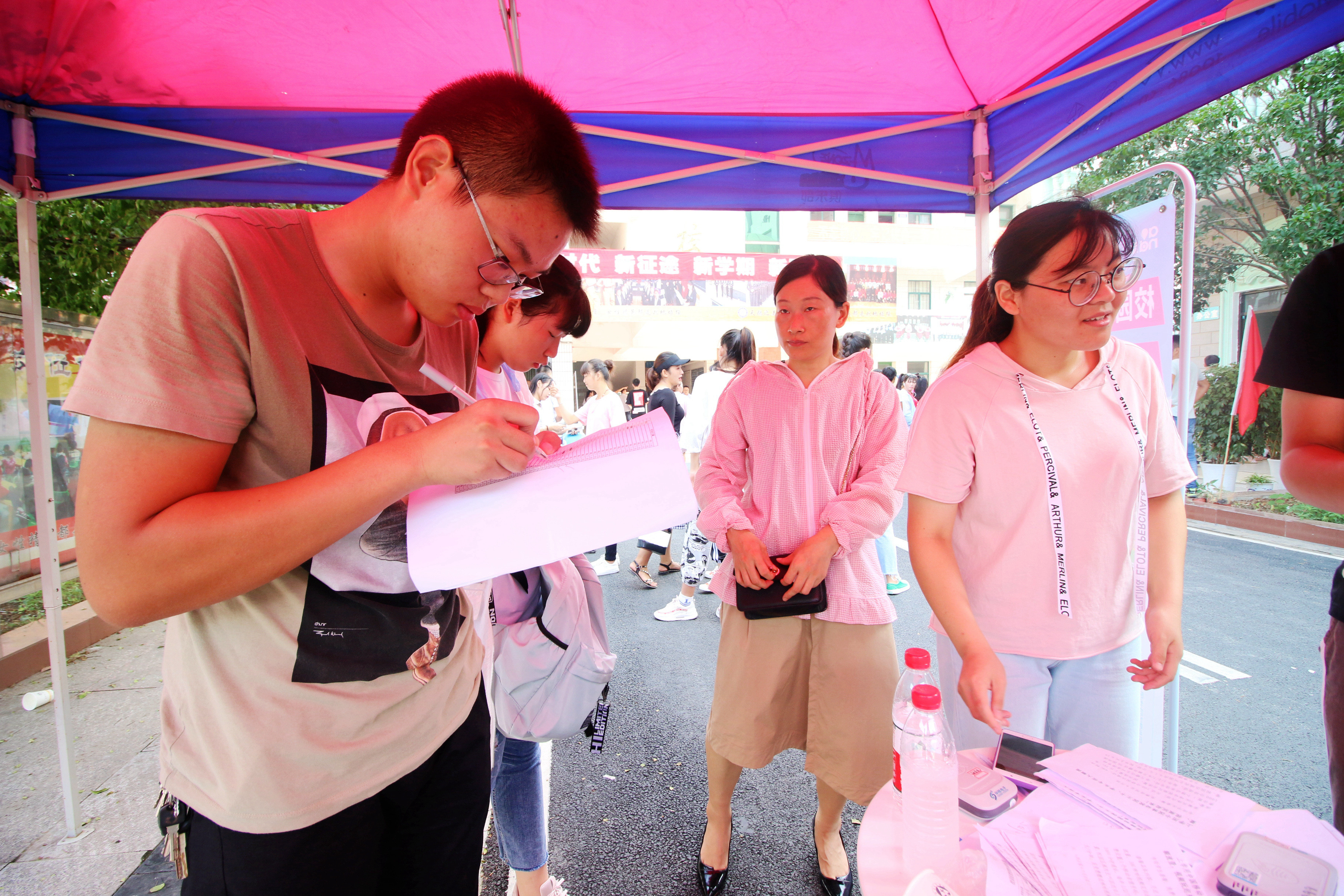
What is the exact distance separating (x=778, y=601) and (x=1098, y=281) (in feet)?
3.73

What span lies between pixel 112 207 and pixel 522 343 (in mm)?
4318

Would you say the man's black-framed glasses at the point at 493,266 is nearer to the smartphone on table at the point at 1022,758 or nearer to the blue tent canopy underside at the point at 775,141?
the smartphone on table at the point at 1022,758

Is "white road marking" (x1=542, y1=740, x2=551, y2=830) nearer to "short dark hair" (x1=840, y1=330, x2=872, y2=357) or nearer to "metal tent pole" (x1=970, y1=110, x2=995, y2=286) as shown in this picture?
"metal tent pole" (x1=970, y1=110, x2=995, y2=286)

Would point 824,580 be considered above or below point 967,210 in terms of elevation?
below

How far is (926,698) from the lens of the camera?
0.95 metres

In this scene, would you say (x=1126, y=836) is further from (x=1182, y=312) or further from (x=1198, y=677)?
(x=1198, y=677)

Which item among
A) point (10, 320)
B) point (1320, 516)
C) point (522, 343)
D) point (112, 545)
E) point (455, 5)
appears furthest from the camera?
point (1320, 516)

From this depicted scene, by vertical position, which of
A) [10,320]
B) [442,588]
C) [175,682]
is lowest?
[175,682]

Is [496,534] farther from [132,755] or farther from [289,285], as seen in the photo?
[132,755]

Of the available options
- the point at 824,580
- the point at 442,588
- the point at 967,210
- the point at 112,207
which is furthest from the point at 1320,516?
the point at 112,207

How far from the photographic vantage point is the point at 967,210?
2764mm

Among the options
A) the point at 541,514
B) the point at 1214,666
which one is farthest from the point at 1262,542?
the point at 541,514

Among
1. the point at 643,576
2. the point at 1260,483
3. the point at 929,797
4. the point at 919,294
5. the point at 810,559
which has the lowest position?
the point at 643,576

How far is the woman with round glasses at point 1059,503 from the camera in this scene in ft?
4.52
